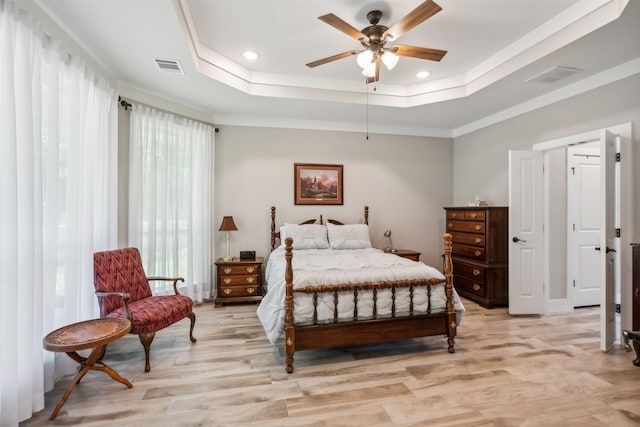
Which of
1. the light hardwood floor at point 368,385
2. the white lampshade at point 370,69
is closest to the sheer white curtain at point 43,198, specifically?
the light hardwood floor at point 368,385

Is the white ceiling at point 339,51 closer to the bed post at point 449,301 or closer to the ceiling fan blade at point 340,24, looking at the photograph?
the ceiling fan blade at point 340,24

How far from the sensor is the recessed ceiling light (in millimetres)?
3351

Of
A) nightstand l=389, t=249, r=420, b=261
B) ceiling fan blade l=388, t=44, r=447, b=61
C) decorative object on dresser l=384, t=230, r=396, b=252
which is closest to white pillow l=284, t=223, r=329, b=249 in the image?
decorative object on dresser l=384, t=230, r=396, b=252

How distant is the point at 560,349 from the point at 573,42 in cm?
287

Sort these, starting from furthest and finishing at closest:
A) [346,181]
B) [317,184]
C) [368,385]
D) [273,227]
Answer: [346,181]
[317,184]
[273,227]
[368,385]

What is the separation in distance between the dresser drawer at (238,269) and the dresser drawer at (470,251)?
3164 millimetres

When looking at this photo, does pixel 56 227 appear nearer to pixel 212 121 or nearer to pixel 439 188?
pixel 212 121

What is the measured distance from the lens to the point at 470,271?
4520mm

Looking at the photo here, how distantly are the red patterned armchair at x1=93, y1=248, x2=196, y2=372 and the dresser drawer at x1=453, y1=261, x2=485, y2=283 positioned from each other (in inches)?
150

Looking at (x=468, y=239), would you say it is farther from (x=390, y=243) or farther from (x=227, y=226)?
(x=227, y=226)

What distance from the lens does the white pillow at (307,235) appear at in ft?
14.5

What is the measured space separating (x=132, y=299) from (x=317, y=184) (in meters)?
3.07

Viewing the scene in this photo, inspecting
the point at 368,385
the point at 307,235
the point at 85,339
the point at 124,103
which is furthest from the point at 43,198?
the point at 307,235

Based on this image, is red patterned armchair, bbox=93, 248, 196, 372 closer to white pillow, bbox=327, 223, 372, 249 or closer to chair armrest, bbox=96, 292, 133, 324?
chair armrest, bbox=96, 292, 133, 324
